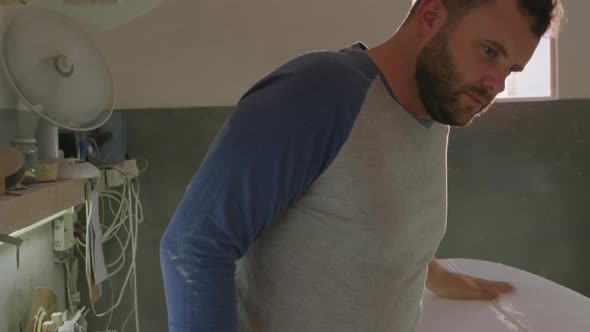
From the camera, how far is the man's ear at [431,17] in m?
0.73

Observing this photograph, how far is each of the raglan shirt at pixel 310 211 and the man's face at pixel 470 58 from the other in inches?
2.1

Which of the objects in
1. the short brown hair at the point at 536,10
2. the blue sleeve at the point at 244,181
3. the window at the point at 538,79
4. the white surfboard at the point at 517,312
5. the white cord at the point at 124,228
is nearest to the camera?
the blue sleeve at the point at 244,181

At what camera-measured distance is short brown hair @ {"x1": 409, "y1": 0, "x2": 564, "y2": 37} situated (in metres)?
0.73

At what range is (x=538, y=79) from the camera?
237cm

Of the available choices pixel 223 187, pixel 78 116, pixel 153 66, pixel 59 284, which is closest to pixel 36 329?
pixel 59 284

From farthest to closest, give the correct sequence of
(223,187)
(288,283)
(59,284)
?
1. (59,284)
2. (288,283)
3. (223,187)

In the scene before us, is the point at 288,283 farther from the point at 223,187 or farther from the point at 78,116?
the point at 78,116

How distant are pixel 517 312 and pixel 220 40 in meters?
1.61

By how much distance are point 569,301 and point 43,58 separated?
152 centimetres

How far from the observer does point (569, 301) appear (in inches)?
48.9

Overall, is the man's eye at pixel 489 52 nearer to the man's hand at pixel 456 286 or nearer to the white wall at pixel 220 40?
the man's hand at pixel 456 286

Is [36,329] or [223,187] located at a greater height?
[223,187]

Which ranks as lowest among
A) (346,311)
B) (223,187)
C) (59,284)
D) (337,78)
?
(59,284)

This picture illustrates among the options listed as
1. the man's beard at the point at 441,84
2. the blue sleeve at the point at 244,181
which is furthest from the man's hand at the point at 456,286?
the blue sleeve at the point at 244,181
